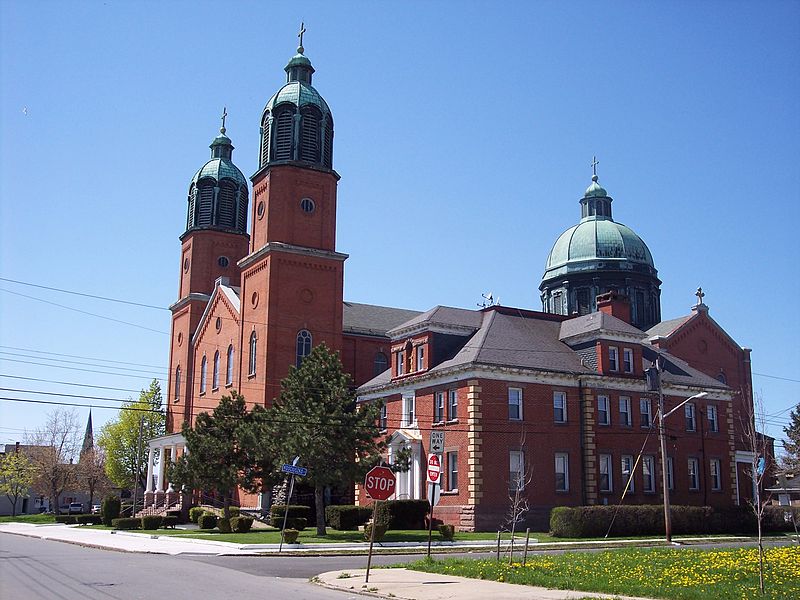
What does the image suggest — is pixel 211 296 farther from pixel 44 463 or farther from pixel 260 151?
pixel 44 463

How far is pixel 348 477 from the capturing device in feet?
130

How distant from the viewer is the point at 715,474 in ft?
173

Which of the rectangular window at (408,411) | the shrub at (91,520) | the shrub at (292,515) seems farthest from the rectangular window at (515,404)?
the shrub at (91,520)

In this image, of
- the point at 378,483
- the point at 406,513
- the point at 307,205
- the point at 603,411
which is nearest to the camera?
the point at 378,483

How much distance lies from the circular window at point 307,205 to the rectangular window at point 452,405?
62.1 feet

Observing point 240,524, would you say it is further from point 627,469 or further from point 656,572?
point 656,572

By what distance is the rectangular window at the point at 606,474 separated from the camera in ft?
155

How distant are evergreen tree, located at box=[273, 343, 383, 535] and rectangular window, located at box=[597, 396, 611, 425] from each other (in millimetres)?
13428

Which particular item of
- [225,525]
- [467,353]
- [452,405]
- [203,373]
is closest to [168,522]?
[225,525]

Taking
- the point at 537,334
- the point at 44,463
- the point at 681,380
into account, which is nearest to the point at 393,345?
the point at 537,334

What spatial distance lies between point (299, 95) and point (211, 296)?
64.5ft

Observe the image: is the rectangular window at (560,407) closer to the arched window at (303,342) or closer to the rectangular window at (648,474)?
the rectangular window at (648,474)

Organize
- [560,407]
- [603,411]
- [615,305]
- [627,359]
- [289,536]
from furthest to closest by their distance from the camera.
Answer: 1. [615,305]
2. [627,359]
3. [603,411]
4. [560,407]
5. [289,536]

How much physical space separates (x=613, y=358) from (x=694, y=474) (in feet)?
31.0
